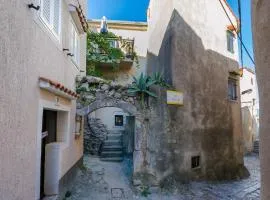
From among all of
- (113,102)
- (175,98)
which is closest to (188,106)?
(175,98)

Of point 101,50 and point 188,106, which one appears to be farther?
point 101,50

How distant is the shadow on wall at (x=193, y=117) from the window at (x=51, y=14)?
3983mm

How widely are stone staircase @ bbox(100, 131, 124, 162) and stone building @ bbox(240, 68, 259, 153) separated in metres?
10.9

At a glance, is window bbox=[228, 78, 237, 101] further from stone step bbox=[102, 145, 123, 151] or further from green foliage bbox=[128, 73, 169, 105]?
stone step bbox=[102, 145, 123, 151]

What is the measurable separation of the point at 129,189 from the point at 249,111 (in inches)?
622

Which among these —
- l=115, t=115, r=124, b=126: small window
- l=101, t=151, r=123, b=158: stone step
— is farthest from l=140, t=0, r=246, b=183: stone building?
l=115, t=115, r=124, b=126: small window

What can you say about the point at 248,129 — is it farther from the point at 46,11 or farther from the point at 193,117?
the point at 46,11

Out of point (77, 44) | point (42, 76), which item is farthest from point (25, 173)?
point (77, 44)

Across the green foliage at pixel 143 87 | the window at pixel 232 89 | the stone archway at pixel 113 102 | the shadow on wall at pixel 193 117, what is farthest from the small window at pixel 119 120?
the green foliage at pixel 143 87

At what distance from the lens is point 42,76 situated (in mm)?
4684

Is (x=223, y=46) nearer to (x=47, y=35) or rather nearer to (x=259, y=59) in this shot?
(x=47, y=35)

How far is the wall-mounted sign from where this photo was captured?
8133 millimetres

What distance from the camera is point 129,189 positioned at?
7.79m

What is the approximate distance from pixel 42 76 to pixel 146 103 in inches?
165
